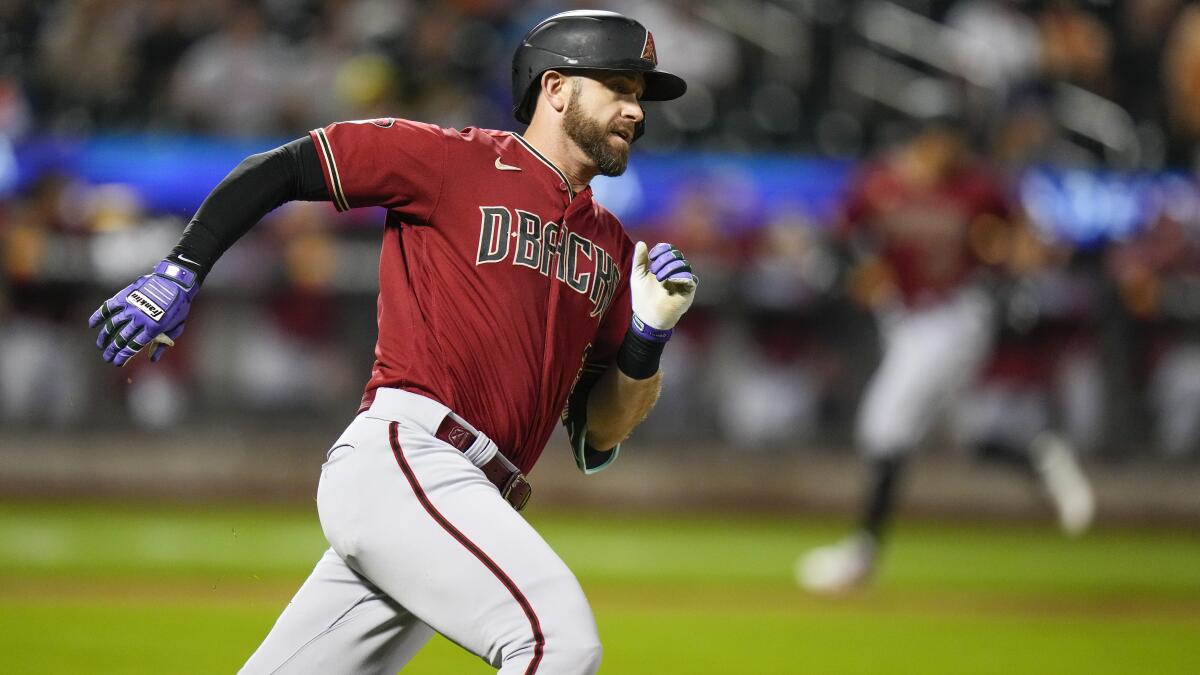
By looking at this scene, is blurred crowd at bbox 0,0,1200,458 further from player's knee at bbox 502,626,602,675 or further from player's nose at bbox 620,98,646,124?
player's knee at bbox 502,626,602,675

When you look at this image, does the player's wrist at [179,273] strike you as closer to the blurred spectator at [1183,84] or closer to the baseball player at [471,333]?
the baseball player at [471,333]

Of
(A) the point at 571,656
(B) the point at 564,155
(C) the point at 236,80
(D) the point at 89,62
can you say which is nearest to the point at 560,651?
(A) the point at 571,656

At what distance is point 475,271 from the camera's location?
3.75 metres

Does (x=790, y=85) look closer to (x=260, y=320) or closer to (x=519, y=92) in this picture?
(x=260, y=320)

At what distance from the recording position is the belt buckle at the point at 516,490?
3818 mm

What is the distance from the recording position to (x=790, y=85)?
13.6 m

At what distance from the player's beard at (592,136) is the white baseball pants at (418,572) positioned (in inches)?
31.1

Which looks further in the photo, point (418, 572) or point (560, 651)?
point (418, 572)

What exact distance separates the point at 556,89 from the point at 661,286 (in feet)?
1.88

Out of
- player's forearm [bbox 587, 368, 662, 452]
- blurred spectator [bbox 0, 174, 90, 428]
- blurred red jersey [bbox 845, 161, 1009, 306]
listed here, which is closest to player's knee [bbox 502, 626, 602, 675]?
player's forearm [bbox 587, 368, 662, 452]

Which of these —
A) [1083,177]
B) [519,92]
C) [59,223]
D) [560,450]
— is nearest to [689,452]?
[560,450]

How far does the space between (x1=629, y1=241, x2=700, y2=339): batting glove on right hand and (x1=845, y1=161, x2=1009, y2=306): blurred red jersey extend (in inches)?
214

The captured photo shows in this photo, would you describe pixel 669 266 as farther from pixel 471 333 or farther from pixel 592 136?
pixel 471 333

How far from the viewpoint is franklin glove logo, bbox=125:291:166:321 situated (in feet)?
11.2
